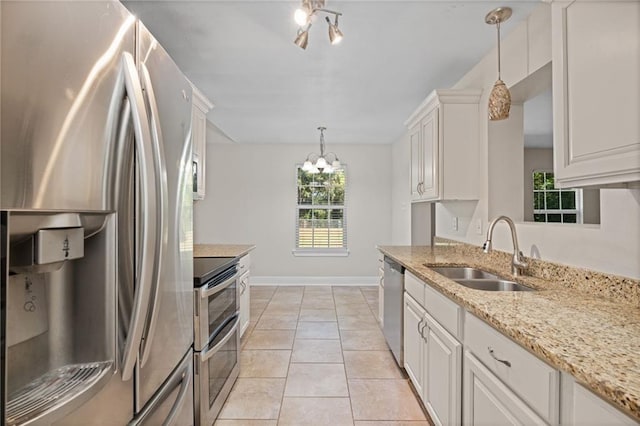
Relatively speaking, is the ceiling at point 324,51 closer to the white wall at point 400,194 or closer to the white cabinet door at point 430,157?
the white cabinet door at point 430,157

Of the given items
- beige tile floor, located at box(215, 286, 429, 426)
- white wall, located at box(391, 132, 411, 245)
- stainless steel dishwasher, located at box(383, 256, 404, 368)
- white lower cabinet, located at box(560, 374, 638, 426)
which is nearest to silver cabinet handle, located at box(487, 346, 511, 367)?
white lower cabinet, located at box(560, 374, 638, 426)

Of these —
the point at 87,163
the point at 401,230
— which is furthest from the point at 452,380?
the point at 401,230

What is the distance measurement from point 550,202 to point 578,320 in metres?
5.57

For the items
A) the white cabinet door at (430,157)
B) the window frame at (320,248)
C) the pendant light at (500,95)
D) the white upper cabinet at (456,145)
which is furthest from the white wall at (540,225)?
the window frame at (320,248)

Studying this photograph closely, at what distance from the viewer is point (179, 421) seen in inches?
55.7

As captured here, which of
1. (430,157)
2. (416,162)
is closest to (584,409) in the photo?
(430,157)

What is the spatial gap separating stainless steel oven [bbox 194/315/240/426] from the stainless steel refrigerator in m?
0.76

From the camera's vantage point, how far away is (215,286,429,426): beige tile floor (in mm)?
2230

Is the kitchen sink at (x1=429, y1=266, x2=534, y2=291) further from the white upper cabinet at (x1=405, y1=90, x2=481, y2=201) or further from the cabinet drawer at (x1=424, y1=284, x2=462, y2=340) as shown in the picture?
the white upper cabinet at (x1=405, y1=90, x2=481, y2=201)

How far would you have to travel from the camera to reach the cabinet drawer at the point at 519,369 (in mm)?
976

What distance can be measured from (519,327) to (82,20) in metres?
1.48

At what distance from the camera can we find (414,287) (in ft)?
7.72

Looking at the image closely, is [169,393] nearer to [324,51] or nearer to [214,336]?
[214,336]

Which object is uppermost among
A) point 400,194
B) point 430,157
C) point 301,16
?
point 301,16
